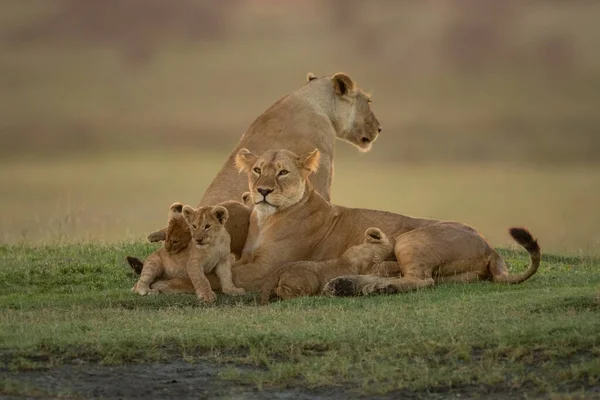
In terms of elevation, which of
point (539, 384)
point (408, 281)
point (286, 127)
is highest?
point (286, 127)

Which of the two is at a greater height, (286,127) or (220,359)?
(286,127)

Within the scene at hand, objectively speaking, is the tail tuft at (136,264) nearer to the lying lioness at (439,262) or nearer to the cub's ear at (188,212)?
the cub's ear at (188,212)

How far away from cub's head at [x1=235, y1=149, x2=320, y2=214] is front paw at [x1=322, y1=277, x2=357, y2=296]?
1.05 metres

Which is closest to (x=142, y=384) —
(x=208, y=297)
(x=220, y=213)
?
(x=208, y=297)

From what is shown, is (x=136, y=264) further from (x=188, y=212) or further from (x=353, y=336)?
(x=353, y=336)

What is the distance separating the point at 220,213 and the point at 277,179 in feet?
2.36

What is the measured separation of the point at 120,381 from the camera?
6.66m

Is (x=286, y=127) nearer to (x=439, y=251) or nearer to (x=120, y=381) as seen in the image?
(x=439, y=251)

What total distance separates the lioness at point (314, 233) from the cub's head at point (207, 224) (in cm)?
43

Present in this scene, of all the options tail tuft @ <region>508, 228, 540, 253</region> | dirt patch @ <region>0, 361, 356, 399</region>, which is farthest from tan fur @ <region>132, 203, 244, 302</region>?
dirt patch @ <region>0, 361, 356, 399</region>

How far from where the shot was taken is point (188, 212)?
947 cm

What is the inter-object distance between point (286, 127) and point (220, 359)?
566 cm

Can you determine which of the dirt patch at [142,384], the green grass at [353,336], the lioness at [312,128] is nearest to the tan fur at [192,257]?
the green grass at [353,336]

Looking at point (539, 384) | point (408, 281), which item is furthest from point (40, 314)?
point (539, 384)
